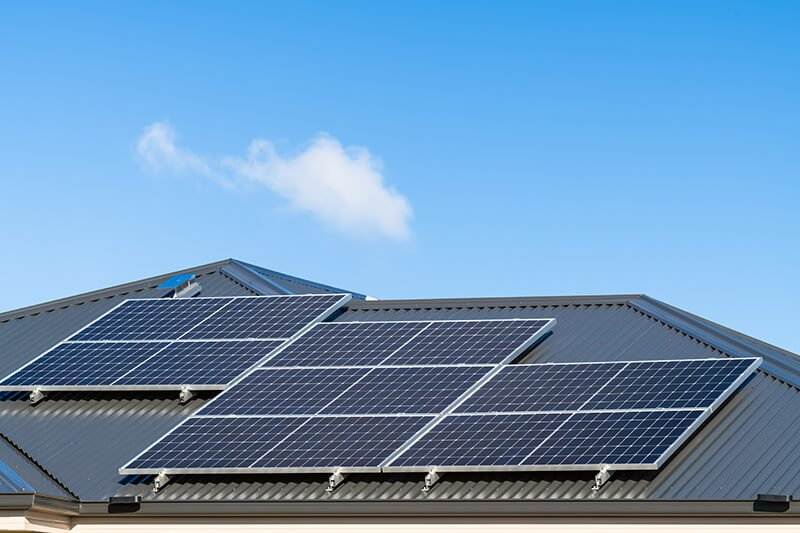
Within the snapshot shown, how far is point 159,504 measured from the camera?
23.3 m

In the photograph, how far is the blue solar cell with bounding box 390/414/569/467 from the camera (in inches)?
907

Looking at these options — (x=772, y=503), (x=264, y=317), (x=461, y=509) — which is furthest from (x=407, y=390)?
(x=772, y=503)

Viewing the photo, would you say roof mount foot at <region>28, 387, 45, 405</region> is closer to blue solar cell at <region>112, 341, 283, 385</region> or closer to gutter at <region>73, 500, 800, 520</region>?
blue solar cell at <region>112, 341, 283, 385</region>

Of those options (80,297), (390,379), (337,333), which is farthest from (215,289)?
(390,379)

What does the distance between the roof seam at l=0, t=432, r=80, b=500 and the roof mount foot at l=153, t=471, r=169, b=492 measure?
4.30 ft

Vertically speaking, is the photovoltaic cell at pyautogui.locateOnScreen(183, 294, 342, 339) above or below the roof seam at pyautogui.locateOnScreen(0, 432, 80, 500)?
above

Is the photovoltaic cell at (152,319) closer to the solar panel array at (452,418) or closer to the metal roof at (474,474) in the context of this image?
the metal roof at (474,474)

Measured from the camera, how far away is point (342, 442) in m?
24.2

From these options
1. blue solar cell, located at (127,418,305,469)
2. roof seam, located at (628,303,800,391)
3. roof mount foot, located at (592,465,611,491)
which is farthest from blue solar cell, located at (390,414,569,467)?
roof seam, located at (628,303,800,391)

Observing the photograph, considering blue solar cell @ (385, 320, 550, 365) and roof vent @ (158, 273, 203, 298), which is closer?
blue solar cell @ (385, 320, 550, 365)

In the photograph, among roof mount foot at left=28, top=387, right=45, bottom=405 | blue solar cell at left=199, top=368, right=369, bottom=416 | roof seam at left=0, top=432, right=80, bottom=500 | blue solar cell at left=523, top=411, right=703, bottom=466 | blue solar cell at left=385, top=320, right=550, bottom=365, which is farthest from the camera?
roof mount foot at left=28, top=387, right=45, bottom=405

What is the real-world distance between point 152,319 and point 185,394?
4.28m

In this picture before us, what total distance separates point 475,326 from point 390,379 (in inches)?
119

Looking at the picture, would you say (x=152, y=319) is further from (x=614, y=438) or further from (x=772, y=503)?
(x=772, y=503)
